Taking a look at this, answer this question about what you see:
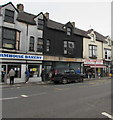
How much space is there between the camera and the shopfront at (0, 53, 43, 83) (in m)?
17.8

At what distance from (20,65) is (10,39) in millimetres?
3382

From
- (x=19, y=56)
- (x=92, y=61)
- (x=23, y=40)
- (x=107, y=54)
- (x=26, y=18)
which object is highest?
(x=26, y=18)

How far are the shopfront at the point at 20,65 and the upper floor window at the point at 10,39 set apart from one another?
3.66 feet

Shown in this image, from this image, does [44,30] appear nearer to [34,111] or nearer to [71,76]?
[71,76]

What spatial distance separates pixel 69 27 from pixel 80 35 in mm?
2797

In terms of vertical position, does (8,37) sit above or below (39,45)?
above

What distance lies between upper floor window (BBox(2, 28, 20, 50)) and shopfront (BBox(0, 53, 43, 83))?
1114 mm

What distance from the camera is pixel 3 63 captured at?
1766cm

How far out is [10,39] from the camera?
18.5 metres

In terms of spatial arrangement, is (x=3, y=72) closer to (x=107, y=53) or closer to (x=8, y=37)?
(x=8, y=37)

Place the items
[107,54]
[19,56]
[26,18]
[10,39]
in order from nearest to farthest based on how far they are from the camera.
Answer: [10,39] → [19,56] → [26,18] → [107,54]

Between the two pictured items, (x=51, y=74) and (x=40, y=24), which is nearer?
(x=51, y=74)

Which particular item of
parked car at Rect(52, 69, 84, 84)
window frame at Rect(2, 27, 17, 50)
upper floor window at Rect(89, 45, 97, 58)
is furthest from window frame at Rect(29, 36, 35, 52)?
upper floor window at Rect(89, 45, 97, 58)

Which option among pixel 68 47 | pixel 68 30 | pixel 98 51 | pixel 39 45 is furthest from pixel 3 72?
pixel 98 51
